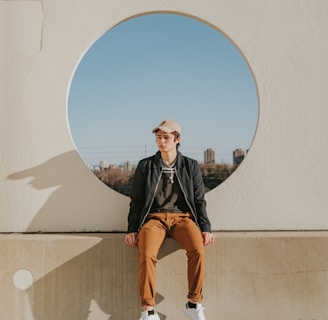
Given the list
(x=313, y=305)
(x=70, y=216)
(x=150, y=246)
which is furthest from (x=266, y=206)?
(x=70, y=216)

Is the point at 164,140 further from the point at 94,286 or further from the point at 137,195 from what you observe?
the point at 94,286

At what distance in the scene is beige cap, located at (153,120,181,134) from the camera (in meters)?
2.50

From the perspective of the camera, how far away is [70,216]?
281cm

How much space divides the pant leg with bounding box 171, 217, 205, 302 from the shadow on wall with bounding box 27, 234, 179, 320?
0.60ft

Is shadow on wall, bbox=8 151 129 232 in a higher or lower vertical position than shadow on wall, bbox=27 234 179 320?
higher

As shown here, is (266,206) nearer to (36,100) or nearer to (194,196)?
(194,196)

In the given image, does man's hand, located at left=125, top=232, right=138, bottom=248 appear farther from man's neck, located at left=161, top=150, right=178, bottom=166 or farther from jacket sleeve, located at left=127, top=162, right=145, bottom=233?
man's neck, located at left=161, top=150, right=178, bottom=166

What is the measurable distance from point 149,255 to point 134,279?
0.35 metres

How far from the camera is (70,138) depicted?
2793 mm

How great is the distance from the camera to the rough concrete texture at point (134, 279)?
2.56 meters

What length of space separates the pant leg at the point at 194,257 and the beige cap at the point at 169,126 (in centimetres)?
58

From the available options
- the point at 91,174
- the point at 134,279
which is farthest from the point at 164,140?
the point at 134,279

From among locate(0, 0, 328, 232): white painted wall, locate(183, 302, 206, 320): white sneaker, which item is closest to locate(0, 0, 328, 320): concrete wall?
locate(0, 0, 328, 232): white painted wall

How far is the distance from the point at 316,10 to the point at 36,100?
2.02 metres
